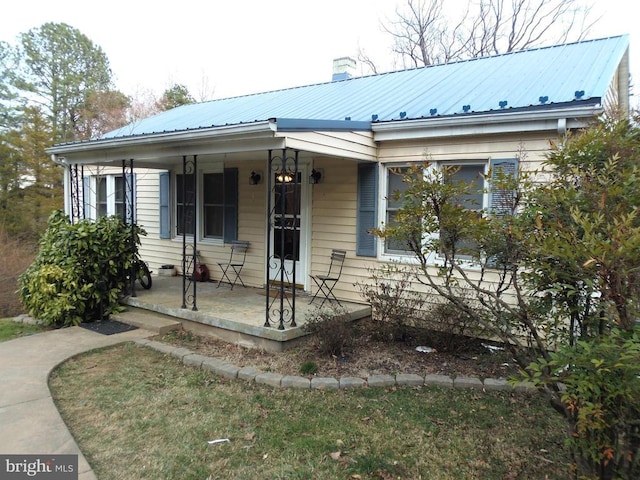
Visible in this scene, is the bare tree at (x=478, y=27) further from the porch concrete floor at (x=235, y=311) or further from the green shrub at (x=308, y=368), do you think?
the green shrub at (x=308, y=368)

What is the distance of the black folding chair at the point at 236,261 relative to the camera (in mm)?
7941

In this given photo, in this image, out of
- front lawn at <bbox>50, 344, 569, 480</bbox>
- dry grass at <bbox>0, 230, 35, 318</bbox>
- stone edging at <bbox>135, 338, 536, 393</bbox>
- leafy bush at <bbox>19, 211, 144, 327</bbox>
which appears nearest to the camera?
front lawn at <bbox>50, 344, 569, 480</bbox>

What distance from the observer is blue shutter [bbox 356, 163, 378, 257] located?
6250 mm

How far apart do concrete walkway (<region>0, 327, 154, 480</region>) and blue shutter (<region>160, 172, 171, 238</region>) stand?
3.79 meters

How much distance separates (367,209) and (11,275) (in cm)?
738

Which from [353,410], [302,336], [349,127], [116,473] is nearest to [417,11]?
[349,127]

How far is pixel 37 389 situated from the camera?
3871mm

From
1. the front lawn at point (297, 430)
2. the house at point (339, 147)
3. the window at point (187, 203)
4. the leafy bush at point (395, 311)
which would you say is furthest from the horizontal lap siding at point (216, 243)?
the front lawn at point (297, 430)

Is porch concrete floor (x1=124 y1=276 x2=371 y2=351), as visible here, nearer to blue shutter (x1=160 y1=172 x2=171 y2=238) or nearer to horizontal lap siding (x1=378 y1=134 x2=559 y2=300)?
horizontal lap siding (x1=378 y1=134 x2=559 y2=300)

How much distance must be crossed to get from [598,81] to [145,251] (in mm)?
9435

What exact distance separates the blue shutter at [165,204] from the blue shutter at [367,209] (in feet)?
16.2

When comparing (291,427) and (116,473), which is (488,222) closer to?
(291,427)

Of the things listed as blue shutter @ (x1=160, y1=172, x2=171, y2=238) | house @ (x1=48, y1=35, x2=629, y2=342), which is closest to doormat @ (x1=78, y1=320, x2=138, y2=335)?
house @ (x1=48, y1=35, x2=629, y2=342)

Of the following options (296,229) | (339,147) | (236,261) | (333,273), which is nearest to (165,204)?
(236,261)
